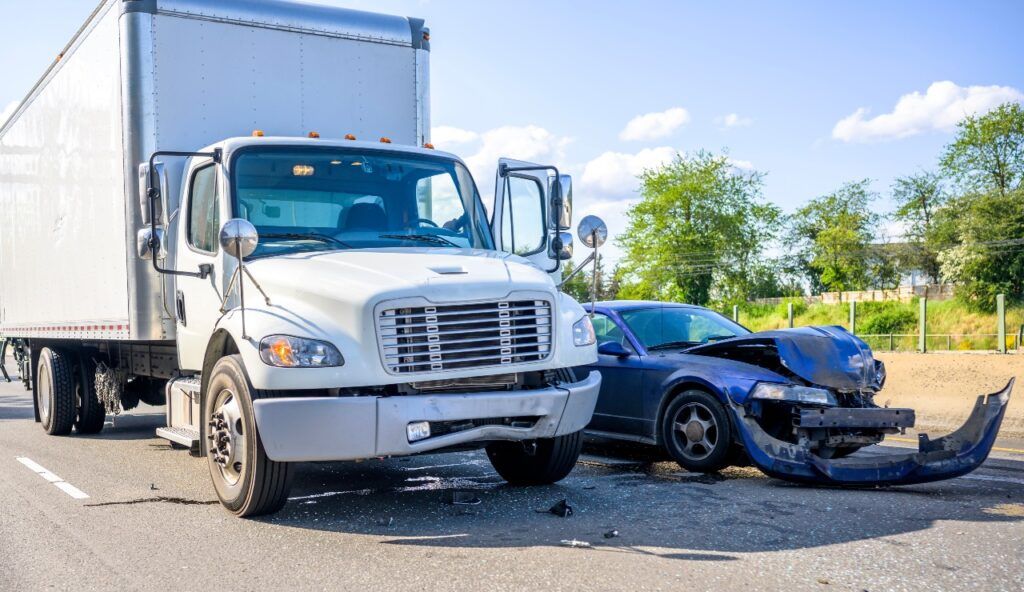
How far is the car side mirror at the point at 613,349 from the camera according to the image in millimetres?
8641

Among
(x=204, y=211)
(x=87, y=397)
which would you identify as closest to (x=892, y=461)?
(x=204, y=211)

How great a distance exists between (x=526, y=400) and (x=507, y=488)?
1.37m

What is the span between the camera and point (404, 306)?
19.1ft

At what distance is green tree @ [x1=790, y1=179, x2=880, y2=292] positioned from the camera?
75000mm

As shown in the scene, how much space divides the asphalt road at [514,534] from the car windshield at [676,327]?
1.20 meters

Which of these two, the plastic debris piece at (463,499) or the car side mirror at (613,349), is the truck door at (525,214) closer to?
the car side mirror at (613,349)

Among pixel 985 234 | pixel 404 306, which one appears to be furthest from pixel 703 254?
pixel 404 306

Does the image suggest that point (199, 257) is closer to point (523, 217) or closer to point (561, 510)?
point (523, 217)

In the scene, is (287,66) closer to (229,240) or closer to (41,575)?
(229,240)

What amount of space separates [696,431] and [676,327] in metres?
1.49

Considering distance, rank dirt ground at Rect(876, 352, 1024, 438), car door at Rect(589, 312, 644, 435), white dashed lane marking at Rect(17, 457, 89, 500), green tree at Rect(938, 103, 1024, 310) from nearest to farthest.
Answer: white dashed lane marking at Rect(17, 457, 89, 500)
car door at Rect(589, 312, 644, 435)
dirt ground at Rect(876, 352, 1024, 438)
green tree at Rect(938, 103, 1024, 310)

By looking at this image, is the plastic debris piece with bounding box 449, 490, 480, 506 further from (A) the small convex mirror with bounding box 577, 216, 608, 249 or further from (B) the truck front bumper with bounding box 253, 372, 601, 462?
(A) the small convex mirror with bounding box 577, 216, 608, 249

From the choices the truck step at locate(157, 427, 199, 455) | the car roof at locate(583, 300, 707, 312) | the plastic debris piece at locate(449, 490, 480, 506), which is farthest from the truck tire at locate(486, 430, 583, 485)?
the car roof at locate(583, 300, 707, 312)

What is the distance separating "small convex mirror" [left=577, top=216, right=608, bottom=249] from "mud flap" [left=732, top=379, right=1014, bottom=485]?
1727 mm
